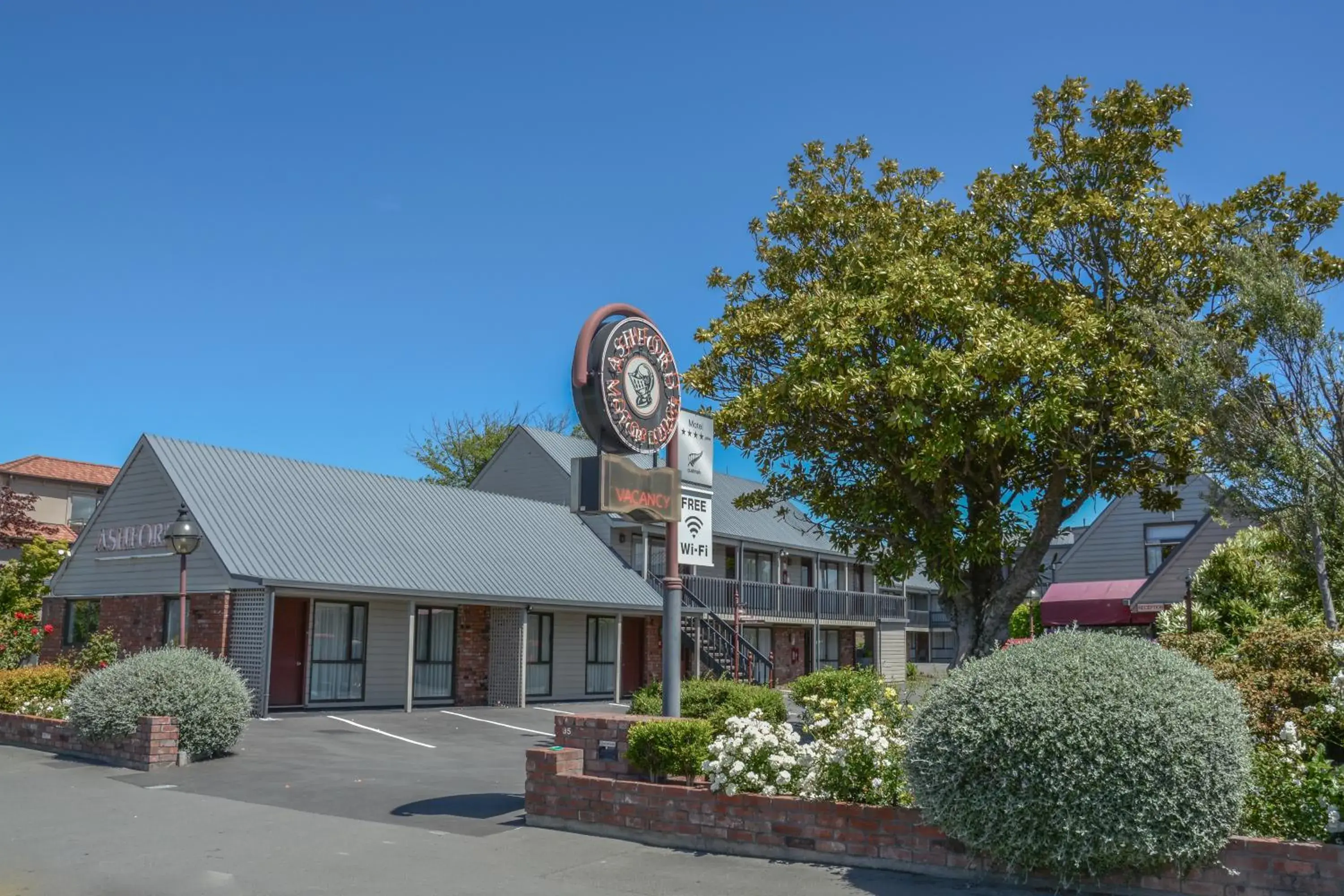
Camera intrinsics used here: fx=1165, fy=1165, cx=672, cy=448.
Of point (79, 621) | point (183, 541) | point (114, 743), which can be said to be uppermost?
point (183, 541)

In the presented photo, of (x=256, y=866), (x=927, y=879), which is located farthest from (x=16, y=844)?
(x=927, y=879)

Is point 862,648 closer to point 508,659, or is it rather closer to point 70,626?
point 508,659

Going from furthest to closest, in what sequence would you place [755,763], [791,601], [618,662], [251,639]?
[791,601] < [618,662] < [251,639] < [755,763]

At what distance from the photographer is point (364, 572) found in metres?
24.2

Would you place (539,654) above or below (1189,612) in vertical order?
below

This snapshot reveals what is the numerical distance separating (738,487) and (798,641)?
6058mm

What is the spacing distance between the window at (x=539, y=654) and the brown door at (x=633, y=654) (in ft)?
11.6

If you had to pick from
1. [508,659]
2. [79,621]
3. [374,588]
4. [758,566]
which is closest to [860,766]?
[374,588]

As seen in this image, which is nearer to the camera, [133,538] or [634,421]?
[634,421]

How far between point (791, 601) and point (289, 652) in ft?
63.3

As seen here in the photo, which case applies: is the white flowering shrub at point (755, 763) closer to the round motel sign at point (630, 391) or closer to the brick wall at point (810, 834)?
the brick wall at point (810, 834)

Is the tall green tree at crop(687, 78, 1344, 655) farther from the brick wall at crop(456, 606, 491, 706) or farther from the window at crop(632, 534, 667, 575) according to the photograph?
the window at crop(632, 534, 667, 575)

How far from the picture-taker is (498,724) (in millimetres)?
22562

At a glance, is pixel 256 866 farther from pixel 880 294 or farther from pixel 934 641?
pixel 934 641
